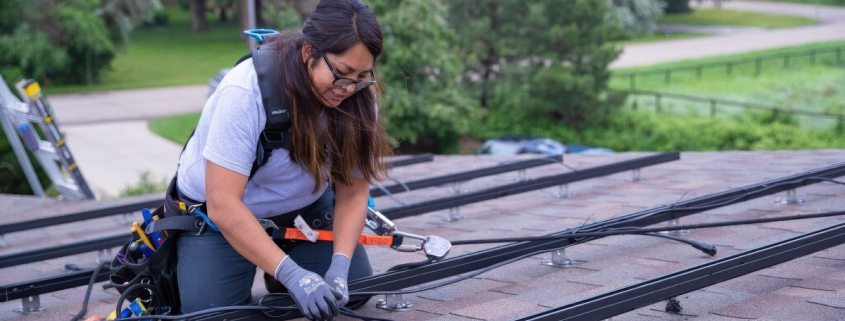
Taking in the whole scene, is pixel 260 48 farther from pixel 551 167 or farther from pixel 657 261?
pixel 551 167

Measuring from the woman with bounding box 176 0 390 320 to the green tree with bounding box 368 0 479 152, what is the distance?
14.0 m

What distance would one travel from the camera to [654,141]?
19.1 metres

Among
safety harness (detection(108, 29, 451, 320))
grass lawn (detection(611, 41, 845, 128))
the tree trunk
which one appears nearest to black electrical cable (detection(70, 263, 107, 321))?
safety harness (detection(108, 29, 451, 320))

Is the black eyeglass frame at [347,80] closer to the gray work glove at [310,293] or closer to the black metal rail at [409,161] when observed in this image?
the gray work glove at [310,293]

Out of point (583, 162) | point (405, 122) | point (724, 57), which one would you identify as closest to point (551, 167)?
point (583, 162)

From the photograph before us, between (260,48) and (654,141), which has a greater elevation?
(260,48)

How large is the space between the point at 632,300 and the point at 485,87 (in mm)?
19356

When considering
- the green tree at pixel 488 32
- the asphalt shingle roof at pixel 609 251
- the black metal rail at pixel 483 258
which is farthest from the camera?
the green tree at pixel 488 32

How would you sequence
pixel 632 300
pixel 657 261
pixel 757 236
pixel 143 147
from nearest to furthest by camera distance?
pixel 632 300 → pixel 657 261 → pixel 757 236 → pixel 143 147

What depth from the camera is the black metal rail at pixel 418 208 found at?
14.3ft

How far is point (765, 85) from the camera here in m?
25.8

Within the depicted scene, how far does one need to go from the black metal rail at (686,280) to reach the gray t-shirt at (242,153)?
103 centimetres

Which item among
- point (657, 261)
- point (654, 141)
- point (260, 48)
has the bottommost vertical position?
point (654, 141)

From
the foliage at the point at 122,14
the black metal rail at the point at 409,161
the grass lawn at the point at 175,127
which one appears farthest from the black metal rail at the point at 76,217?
the foliage at the point at 122,14
